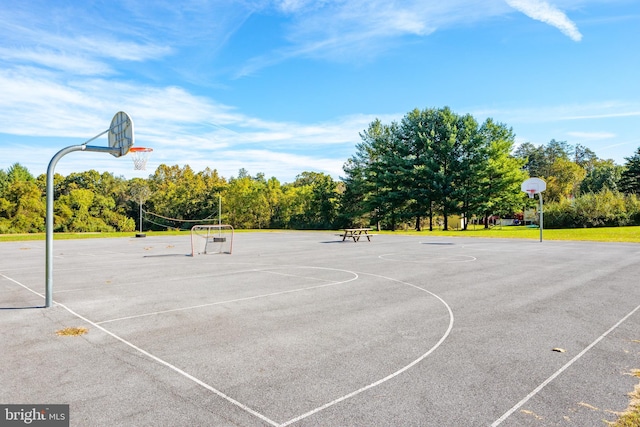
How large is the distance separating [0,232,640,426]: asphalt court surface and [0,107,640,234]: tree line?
33.0 m

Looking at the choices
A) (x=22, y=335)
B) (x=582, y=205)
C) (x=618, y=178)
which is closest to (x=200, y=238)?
(x=22, y=335)

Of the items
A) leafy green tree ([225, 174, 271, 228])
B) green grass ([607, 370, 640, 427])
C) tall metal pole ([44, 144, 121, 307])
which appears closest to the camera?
green grass ([607, 370, 640, 427])

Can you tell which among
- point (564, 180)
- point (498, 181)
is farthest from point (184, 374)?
point (564, 180)

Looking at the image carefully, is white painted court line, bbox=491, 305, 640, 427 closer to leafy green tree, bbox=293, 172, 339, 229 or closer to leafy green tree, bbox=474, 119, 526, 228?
leafy green tree, bbox=474, 119, 526, 228

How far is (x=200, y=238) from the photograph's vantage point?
21.8m

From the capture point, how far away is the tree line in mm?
45281

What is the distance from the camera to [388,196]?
46.4 meters

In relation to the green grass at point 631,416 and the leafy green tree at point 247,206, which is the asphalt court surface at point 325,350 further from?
the leafy green tree at point 247,206

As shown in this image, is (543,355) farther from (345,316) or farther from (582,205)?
(582,205)

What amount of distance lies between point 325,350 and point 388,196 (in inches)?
1646

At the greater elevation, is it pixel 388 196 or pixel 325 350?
pixel 388 196

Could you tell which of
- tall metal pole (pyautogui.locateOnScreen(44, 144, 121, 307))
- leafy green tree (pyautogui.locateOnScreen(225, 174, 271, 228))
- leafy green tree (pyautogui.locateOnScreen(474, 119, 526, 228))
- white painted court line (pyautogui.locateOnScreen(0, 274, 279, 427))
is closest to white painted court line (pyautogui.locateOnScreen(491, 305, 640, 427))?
white painted court line (pyautogui.locateOnScreen(0, 274, 279, 427))

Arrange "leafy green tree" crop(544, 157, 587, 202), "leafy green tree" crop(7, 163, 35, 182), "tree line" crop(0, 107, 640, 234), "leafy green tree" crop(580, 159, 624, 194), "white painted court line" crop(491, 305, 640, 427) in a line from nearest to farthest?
"white painted court line" crop(491, 305, 640, 427) < "tree line" crop(0, 107, 640, 234) < "leafy green tree" crop(7, 163, 35, 182) < "leafy green tree" crop(580, 159, 624, 194) < "leafy green tree" crop(544, 157, 587, 202)

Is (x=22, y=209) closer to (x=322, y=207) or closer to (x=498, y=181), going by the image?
(x=322, y=207)
